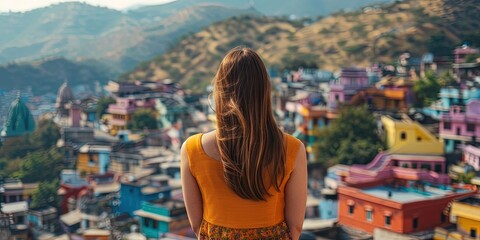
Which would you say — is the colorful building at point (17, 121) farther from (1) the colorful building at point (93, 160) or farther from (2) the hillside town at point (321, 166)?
(1) the colorful building at point (93, 160)

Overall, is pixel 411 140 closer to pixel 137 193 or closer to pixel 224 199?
pixel 137 193

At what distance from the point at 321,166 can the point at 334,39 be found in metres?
17.0

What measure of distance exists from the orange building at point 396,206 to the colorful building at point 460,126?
2.10 meters

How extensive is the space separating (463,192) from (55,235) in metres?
5.98

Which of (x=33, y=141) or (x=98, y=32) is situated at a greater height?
(x=98, y=32)

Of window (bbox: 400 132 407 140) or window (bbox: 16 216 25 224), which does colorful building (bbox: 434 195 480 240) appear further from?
window (bbox: 16 216 25 224)

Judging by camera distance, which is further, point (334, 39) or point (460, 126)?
point (334, 39)

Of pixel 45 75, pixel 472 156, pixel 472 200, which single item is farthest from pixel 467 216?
pixel 45 75

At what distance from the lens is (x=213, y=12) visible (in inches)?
2397

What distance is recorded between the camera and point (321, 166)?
11.3 m

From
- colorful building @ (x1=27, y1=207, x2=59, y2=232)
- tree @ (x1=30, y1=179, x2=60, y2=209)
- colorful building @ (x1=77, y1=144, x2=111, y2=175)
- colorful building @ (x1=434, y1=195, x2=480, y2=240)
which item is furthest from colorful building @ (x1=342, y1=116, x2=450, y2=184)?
colorful building @ (x1=77, y1=144, x2=111, y2=175)

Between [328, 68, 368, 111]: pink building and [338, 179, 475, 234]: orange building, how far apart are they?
15.9 ft

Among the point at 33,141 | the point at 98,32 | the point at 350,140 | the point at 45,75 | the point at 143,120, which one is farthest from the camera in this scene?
the point at 98,32

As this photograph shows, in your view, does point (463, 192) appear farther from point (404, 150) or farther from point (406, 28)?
point (406, 28)
